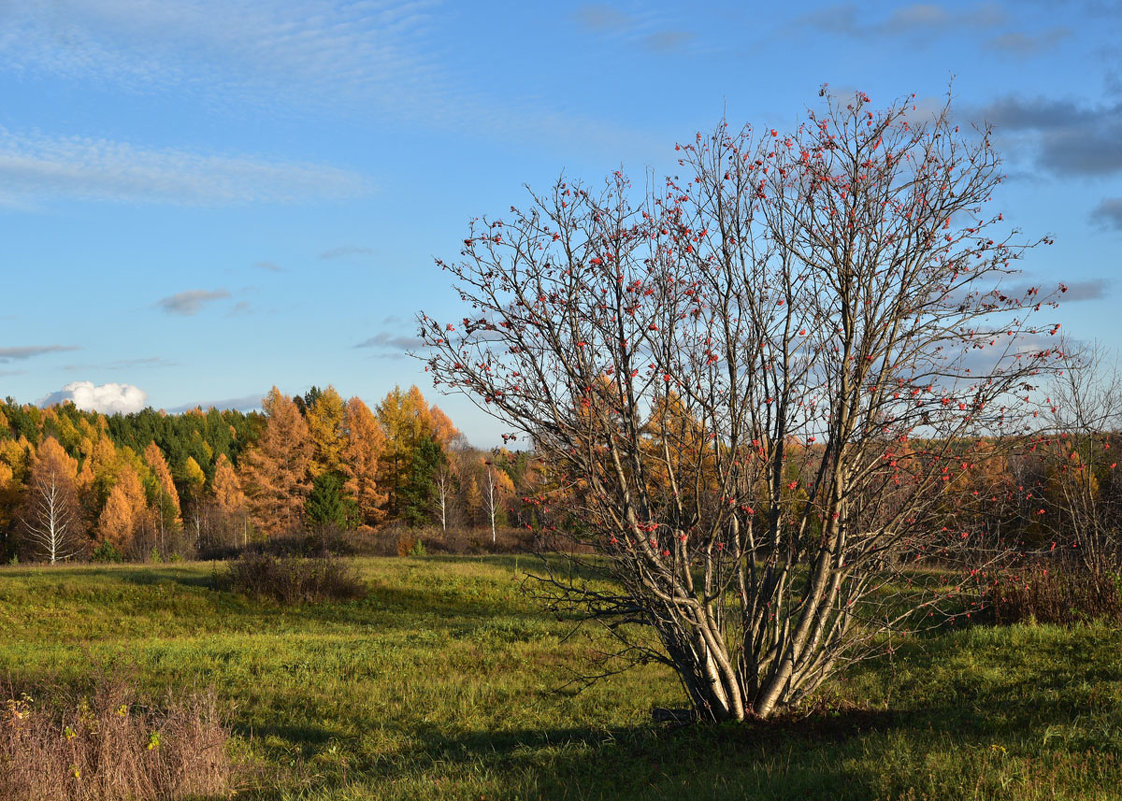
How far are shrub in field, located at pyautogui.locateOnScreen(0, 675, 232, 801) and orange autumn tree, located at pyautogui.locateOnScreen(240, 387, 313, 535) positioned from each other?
42.2 metres

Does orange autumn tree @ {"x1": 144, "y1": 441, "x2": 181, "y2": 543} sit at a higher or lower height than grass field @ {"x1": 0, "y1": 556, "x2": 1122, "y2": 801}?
higher

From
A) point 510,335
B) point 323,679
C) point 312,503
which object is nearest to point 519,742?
point 510,335

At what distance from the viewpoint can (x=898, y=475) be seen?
22.5ft

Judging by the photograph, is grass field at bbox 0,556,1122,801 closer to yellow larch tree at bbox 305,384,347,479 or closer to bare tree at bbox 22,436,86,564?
yellow larch tree at bbox 305,384,347,479

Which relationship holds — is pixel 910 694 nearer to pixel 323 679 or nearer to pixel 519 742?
pixel 519 742

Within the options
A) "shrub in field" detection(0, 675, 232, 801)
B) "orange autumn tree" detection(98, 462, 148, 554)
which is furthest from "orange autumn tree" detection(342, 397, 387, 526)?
"shrub in field" detection(0, 675, 232, 801)

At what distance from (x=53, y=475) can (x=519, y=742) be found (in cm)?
4972

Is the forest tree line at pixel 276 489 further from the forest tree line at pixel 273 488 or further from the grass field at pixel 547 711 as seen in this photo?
the grass field at pixel 547 711

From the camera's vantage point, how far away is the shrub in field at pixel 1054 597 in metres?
10.8

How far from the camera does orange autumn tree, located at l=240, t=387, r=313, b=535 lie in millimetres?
48344

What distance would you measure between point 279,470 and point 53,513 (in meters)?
12.7

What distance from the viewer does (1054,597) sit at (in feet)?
36.5

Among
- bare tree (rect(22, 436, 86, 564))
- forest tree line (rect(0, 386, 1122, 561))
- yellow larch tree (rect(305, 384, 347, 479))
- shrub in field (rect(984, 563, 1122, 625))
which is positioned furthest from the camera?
yellow larch tree (rect(305, 384, 347, 479))

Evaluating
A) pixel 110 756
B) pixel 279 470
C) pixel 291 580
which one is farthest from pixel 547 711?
pixel 279 470
